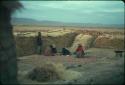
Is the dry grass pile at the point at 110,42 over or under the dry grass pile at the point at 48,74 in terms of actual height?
under

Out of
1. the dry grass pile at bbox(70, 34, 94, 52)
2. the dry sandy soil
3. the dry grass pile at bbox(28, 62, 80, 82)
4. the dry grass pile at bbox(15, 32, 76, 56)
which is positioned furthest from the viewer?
the dry grass pile at bbox(70, 34, 94, 52)

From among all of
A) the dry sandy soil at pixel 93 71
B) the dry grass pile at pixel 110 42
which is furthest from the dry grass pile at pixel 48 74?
the dry grass pile at pixel 110 42

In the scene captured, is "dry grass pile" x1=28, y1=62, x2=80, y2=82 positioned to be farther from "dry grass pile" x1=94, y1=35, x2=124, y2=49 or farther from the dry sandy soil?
"dry grass pile" x1=94, y1=35, x2=124, y2=49

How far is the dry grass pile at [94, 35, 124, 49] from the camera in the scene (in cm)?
2959

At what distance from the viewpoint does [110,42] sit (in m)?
30.8

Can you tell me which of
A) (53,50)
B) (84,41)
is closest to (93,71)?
(53,50)

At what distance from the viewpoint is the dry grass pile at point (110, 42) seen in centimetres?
2959

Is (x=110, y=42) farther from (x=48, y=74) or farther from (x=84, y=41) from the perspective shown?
(x=48, y=74)

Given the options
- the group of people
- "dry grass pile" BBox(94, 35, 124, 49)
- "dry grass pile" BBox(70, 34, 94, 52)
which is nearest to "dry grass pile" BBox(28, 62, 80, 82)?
the group of people

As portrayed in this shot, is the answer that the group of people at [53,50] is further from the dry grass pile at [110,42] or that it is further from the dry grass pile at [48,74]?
the dry grass pile at [48,74]

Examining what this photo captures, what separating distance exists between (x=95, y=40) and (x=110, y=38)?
79.2 inches

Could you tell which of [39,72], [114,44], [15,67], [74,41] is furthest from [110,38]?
[15,67]

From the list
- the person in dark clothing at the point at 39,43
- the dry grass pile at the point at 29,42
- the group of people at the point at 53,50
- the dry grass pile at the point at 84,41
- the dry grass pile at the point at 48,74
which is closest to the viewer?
the dry grass pile at the point at 48,74

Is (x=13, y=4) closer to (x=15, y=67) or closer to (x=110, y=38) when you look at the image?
(x=15, y=67)
